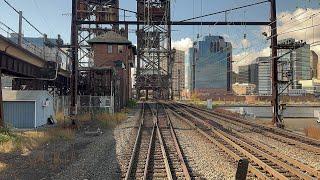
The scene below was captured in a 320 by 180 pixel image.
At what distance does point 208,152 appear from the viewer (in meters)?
16.2

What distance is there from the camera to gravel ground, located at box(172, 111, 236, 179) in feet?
39.7

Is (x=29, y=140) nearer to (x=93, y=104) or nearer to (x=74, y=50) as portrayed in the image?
(x=74, y=50)

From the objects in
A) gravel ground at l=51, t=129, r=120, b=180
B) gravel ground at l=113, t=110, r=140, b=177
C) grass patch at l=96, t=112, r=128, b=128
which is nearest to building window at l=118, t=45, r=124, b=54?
grass patch at l=96, t=112, r=128, b=128

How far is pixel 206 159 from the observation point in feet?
47.7

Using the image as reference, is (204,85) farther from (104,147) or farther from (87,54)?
(104,147)

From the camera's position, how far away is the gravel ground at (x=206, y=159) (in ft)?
39.7

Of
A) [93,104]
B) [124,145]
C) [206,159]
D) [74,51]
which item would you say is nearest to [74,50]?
[74,51]

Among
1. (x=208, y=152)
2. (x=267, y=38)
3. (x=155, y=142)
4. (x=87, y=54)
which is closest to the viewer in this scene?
(x=208, y=152)

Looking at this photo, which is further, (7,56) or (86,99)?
(86,99)

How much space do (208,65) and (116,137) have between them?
137 m

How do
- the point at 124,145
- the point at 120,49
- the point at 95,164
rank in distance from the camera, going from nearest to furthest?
the point at 95,164, the point at 124,145, the point at 120,49

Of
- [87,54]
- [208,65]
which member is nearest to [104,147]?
[87,54]

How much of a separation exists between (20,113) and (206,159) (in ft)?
60.3

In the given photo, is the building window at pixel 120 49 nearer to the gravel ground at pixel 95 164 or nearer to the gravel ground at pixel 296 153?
the gravel ground at pixel 95 164
